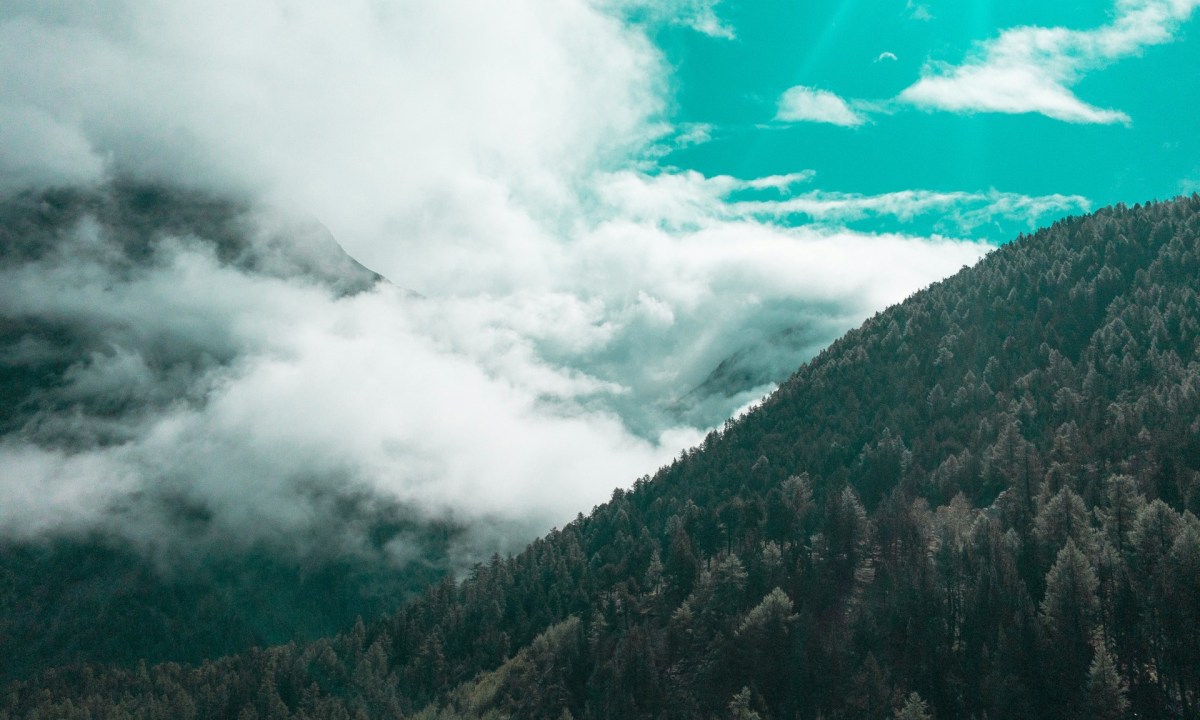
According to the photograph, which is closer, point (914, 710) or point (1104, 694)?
point (1104, 694)

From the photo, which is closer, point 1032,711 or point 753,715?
point 1032,711

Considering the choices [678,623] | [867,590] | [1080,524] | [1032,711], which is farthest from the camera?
[678,623]

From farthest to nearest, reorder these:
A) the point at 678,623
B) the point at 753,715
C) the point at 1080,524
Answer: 1. the point at 678,623
2. the point at 1080,524
3. the point at 753,715

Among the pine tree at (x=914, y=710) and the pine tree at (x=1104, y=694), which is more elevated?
the pine tree at (x=914, y=710)

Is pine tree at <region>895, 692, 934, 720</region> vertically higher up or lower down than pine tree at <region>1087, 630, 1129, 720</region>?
higher up

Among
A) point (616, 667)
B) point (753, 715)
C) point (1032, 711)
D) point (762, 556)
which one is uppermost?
point (762, 556)

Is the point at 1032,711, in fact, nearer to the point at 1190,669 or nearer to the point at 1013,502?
the point at 1190,669

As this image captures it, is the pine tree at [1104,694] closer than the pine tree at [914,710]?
Yes

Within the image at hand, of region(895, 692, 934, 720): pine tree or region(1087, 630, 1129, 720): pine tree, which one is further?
region(895, 692, 934, 720): pine tree

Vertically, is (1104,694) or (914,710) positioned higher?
(914,710)

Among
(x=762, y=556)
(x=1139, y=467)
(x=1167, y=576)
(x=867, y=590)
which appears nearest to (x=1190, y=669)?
(x=1167, y=576)

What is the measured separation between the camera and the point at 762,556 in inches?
7697

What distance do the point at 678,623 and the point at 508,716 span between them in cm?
4357

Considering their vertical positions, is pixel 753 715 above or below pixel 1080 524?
below
